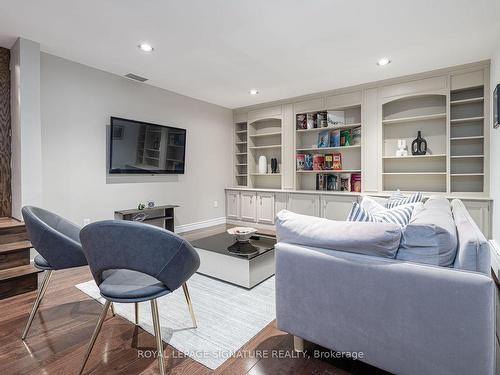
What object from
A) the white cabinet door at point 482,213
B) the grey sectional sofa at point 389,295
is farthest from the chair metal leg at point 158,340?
the white cabinet door at point 482,213

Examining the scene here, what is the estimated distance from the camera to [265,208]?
213 inches

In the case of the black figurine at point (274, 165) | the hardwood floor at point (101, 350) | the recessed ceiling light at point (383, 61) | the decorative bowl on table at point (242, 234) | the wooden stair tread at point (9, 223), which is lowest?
the hardwood floor at point (101, 350)

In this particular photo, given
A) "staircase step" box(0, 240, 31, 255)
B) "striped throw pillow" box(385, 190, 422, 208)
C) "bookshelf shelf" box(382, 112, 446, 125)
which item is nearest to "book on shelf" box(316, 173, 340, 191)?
"bookshelf shelf" box(382, 112, 446, 125)

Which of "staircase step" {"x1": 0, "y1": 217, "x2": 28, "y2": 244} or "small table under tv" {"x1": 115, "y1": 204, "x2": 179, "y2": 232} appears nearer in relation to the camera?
"staircase step" {"x1": 0, "y1": 217, "x2": 28, "y2": 244}

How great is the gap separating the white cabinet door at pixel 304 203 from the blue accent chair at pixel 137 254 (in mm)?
3559

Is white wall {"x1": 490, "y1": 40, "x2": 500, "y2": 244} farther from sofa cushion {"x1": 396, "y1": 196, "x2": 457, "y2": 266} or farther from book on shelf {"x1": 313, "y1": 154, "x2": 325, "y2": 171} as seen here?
sofa cushion {"x1": 396, "y1": 196, "x2": 457, "y2": 266}

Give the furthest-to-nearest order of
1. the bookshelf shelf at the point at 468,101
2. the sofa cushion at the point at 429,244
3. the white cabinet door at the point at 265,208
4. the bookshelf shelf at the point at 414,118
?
the white cabinet door at the point at 265,208 < the bookshelf shelf at the point at 414,118 < the bookshelf shelf at the point at 468,101 < the sofa cushion at the point at 429,244

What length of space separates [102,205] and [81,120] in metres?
1.14

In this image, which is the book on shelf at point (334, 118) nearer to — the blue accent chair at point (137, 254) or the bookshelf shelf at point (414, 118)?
the bookshelf shelf at point (414, 118)

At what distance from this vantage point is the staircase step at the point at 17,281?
2438 mm

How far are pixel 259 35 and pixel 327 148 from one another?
2.48 metres

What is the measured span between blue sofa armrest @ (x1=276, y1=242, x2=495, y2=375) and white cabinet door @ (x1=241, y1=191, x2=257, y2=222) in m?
3.91

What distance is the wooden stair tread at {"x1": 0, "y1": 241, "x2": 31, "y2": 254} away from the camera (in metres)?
2.60

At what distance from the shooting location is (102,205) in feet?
12.7
